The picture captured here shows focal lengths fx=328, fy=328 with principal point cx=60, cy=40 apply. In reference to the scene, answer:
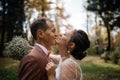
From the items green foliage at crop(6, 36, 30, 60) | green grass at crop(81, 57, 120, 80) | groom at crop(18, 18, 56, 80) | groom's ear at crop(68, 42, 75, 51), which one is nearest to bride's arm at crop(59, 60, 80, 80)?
groom's ear at crop(68, 42, 75, 51)

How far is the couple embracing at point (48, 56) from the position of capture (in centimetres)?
342

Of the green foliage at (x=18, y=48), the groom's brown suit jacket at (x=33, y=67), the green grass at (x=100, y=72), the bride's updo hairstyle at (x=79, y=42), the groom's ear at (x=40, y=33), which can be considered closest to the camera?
the groom's brown suit jacket at (x=33, y=67)

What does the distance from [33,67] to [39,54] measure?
8.2 inches

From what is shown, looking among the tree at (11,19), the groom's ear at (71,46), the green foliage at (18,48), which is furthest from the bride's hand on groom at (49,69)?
the tree at (11,19)

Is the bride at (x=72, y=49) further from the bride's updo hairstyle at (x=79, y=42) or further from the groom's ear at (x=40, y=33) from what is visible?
the groom's ear at (x=40, y=33)

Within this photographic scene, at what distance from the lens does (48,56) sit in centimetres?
373

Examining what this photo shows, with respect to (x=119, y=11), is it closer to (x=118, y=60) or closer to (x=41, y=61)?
(x=118, y=60)

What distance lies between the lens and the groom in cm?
340

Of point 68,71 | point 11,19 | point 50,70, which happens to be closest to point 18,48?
point 68,71

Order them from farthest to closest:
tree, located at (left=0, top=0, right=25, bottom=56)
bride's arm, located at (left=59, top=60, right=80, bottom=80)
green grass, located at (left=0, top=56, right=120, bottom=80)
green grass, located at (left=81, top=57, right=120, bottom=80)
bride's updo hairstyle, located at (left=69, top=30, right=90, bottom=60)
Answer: tree, located at (left=0, top=0, right=25, bottom=56) < green grass, located at (left=81, top=57, right=120, bottom=80) < green grass, located at (left=0, top=56, right=120, bottom=80) < bride's updo hairstyle, located at (left=69, top=30, right=90, bottom=60) < bride's arm, located at (left=59, top=60, right=80, bottom=80)

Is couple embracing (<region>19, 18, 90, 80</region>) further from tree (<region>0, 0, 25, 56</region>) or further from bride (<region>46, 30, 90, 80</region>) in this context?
tree (<region>0, 0, 25, 56</region>)

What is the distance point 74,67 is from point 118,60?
2758cm

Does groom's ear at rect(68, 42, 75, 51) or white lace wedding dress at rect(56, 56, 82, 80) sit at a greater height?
groom's ear at rect(68, 42, 75, 51)

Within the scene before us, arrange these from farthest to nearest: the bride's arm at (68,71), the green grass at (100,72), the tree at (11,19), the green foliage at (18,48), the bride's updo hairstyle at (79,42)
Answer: the tree at (11,19)
the green grass at (100,72)
the green foliage at (18,48)
the bride's updo hairstyle at (79,42)
the bride's arm at (68,71)
